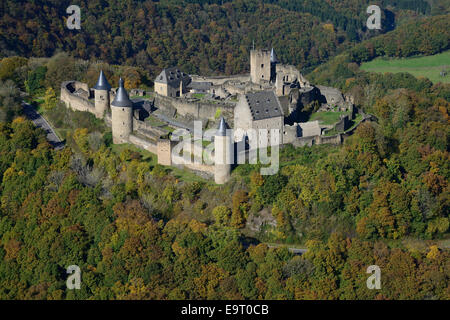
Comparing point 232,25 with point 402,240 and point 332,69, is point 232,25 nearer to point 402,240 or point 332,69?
point 332,69

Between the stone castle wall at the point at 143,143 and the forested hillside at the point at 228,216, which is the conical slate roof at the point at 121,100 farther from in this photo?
the forested hillside at the point at 228,216

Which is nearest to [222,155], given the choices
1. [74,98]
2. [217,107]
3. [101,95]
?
[217,107]

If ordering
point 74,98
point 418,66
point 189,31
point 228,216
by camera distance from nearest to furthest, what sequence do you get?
1. point 228,216
2. point 74,98
3. point 418,66
4. point 189,31

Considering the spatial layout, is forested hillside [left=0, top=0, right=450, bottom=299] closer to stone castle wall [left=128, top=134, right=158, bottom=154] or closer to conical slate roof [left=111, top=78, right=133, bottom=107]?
stone castle wall [left=128, top=134, right=158, bottom=154]

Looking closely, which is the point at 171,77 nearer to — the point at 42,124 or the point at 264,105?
the point at 42,124

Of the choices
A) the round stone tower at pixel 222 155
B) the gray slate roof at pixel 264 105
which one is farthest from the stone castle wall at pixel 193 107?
the round stone tower at pixel 222 155

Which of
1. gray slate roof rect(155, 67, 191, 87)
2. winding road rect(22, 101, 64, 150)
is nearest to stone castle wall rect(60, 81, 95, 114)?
winding road rect(22, 101, 64, 150)
